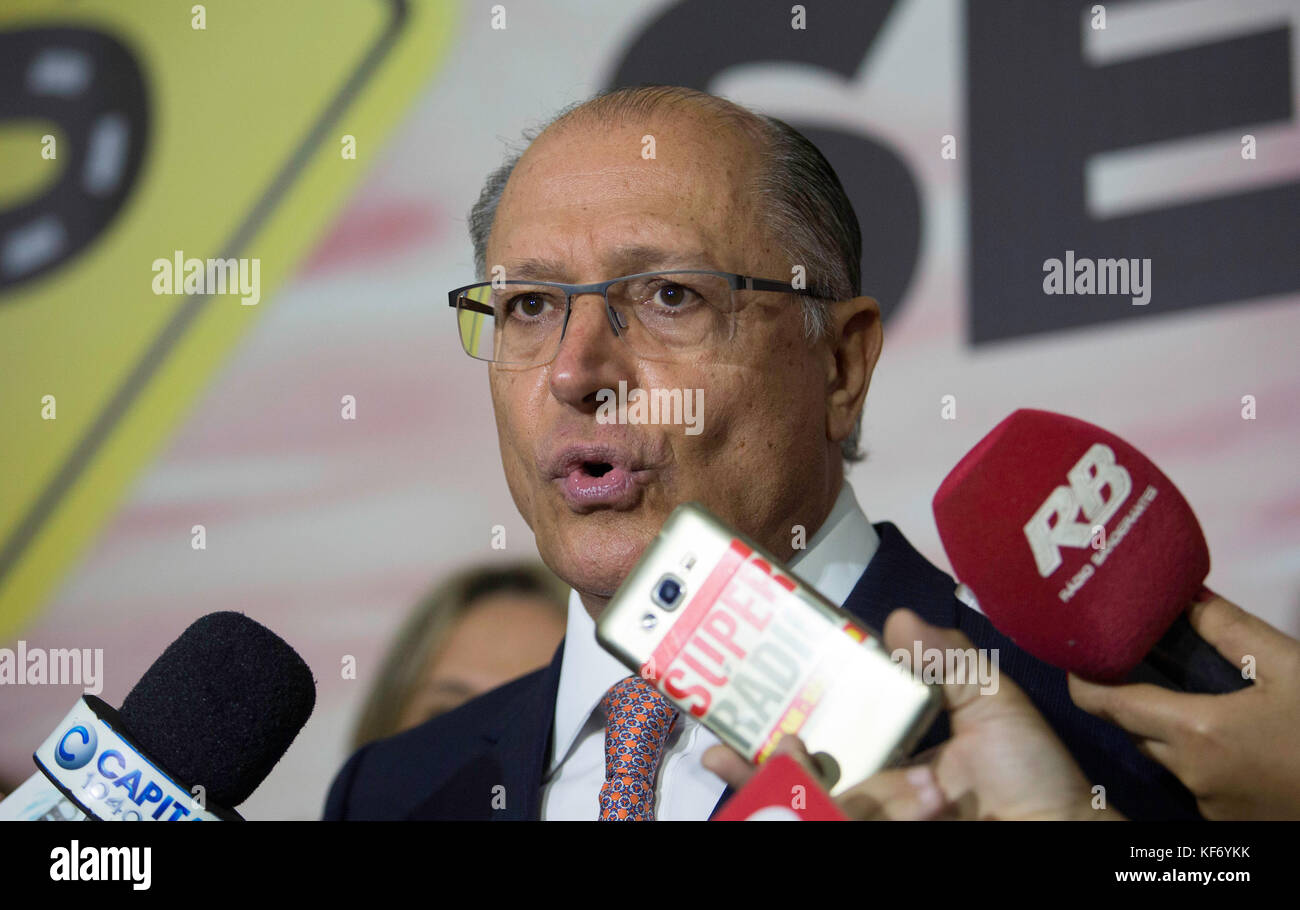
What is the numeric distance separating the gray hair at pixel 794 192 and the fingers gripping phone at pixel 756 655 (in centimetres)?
68

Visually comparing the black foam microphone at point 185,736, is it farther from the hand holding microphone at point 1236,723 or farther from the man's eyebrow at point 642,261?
the hand holding microphone at point 1236,723

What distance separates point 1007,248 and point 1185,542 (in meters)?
1.26

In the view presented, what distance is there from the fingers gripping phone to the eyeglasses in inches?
20.5

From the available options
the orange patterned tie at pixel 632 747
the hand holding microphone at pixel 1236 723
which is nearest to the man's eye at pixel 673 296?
the orange patterned tie at pixel 632 747

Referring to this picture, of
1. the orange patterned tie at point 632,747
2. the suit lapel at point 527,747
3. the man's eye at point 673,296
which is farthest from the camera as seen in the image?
the suit lapel at point 527,747

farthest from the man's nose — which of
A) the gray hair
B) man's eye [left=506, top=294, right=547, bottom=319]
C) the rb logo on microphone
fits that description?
the rb logo on microphone

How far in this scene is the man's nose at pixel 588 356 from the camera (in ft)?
5.24

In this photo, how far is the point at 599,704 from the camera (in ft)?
5.82

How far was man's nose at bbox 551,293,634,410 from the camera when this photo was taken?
62.8 inches

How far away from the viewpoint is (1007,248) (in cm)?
241

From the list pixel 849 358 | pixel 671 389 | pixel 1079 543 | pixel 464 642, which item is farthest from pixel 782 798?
pixel 464 642

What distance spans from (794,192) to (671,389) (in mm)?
372

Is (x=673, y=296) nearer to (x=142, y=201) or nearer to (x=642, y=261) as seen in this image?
(x=642, y=261)
